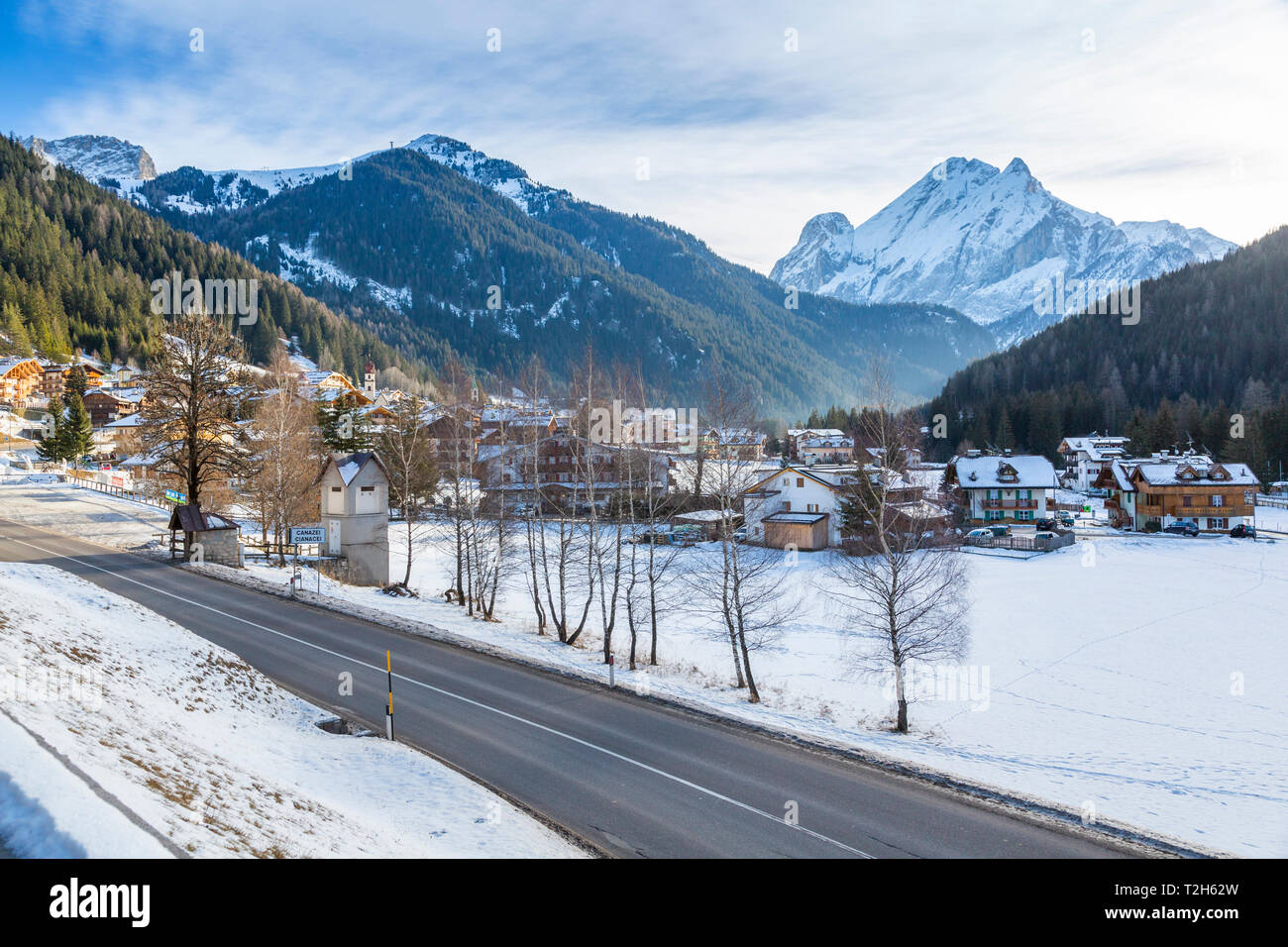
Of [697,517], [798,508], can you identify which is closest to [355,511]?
[697,517]

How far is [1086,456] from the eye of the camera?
385 ft

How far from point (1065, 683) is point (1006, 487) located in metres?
56.1

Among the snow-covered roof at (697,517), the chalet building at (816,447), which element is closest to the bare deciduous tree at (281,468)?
the snow-covered roof at (697,517)

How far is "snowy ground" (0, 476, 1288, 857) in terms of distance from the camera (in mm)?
16875

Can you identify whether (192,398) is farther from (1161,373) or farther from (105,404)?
(1161,373)

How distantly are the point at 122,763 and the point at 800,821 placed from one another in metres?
9.92

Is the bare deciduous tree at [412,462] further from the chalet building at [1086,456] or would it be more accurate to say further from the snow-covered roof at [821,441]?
the chalet building at [1086,456]

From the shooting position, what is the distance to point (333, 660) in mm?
21047

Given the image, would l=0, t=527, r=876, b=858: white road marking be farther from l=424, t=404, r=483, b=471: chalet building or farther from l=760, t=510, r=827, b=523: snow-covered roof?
l=760, t=510, r=827, b=523: snow-covered roof

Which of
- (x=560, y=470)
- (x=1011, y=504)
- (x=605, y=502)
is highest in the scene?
(x=560, y=470)

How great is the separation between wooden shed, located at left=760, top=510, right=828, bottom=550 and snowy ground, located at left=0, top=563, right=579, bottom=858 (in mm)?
54286

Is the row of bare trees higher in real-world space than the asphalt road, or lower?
higher

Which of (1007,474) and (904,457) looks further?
(1007,474)

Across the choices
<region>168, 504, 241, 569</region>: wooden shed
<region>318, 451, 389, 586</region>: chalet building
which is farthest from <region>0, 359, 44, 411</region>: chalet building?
<region>318, 451, 389, 586</region>: chalet building
